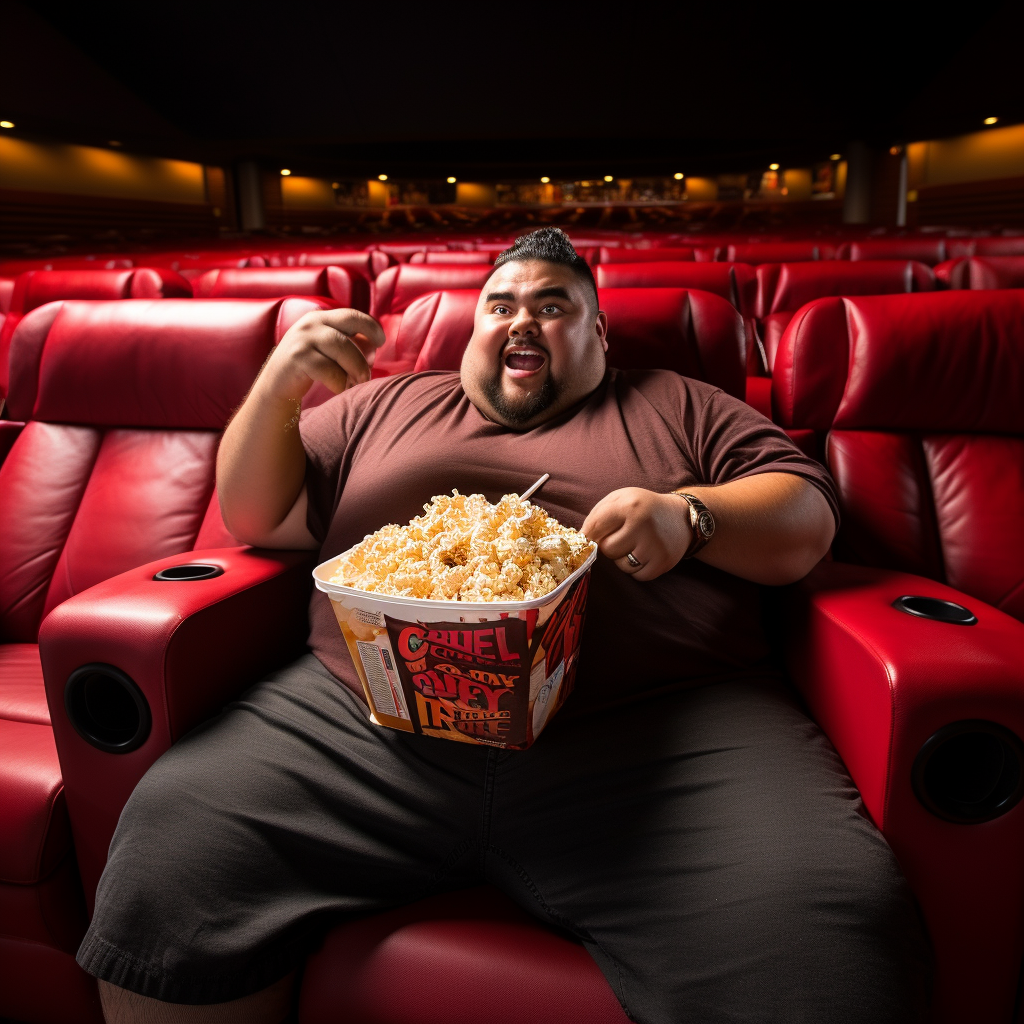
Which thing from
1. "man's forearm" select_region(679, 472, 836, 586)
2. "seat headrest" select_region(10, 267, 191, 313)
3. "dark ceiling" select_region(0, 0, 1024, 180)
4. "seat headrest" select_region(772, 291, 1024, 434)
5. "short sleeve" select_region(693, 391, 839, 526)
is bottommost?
"man's forearm" select_region(679, 472, 836, 586)

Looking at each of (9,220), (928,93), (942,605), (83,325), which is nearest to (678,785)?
(942,605)

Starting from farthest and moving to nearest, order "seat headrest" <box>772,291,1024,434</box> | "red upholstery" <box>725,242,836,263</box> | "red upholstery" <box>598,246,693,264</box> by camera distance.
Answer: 1. "red upholstery" <box>725,242,836,263</box>
2. "red upholstery" <box>598,246,693,264</box>
3. "seat headrest" <box>772,291,1024,434</box>

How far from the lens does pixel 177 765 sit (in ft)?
2.74

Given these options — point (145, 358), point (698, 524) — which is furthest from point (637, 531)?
point (145, 358)

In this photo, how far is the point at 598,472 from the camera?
105 cm

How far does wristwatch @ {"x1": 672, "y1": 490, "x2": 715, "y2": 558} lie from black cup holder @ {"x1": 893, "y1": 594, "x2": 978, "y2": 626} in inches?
9.3

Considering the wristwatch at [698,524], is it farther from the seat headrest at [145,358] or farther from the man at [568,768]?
the seat headrest at [145,358]

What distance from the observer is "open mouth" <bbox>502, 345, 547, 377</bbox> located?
1.15 m

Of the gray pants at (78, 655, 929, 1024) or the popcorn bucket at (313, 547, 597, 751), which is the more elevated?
the popcorn bucket at (313, 547, 597, 751)

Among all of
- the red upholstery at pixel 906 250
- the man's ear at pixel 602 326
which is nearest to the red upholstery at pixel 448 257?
the red upholstery at pixel 906 250

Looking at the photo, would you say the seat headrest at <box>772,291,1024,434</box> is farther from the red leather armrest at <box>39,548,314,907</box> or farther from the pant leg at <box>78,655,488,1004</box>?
the red leather armrest at <box>39,548,314,907</box>

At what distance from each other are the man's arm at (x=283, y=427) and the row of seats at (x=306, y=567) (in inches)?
2.5

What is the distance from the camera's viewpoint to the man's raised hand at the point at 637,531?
0.82m

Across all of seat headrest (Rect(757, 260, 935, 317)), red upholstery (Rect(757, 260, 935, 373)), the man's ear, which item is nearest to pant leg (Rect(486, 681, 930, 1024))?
the man's ear
